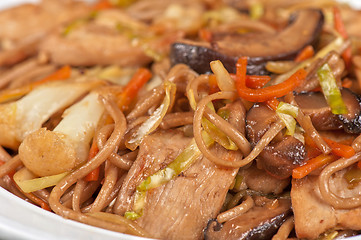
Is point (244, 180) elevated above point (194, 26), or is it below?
below

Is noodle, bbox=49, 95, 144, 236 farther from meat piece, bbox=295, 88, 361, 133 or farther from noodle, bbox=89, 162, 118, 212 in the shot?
meat piece, bbox=295, 88, 361, 133

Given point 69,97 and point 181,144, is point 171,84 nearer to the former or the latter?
point 181,144

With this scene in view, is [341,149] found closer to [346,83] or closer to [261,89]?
[261,89]

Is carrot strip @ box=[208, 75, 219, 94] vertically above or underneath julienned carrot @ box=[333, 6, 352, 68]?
above

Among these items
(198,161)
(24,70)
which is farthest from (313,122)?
(24,70)

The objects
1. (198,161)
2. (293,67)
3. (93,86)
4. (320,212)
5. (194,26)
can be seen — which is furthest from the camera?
(194,26)

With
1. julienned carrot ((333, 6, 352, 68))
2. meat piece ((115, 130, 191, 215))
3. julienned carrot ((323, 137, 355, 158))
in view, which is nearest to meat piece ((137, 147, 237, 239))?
meat piece ((115, 130, 191, 215))

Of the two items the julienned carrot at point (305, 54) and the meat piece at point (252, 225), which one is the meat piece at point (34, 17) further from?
the meat piece at point (252, 225)
